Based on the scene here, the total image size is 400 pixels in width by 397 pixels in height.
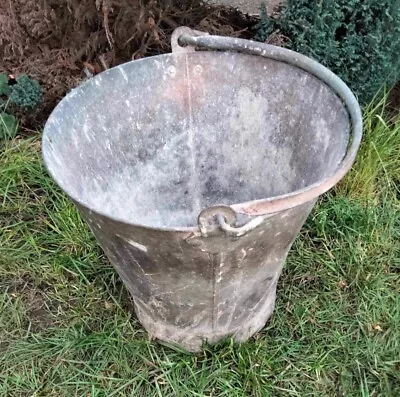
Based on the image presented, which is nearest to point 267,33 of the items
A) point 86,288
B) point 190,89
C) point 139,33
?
point 139,33

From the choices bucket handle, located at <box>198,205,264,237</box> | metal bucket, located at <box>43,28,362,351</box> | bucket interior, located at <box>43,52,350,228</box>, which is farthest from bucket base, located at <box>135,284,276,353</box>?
bucket handle, located at <box>198,205,264,237</box>

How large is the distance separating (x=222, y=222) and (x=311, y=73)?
0.78 m

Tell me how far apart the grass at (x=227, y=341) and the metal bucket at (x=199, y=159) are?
11cm

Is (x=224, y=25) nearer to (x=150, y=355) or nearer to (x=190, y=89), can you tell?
(x=190, y=89)

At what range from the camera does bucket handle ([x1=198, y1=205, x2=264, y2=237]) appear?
1.56 metres

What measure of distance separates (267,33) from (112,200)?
119 cm

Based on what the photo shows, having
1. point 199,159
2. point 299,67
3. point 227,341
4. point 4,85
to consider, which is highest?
point 299,67

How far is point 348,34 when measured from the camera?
113 inches

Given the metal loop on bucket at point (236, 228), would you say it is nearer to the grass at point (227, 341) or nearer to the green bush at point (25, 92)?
the grass at point (227, 341)

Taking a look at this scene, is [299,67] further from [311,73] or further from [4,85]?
[4,85]

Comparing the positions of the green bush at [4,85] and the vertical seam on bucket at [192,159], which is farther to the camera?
the green bush at [4,85]

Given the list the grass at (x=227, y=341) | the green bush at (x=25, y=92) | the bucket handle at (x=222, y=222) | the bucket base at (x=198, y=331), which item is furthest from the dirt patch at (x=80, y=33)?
the bucket handle at (x=222, y=222)

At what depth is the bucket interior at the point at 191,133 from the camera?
2092 mm

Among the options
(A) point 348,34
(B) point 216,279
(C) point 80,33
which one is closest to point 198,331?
(B) point 216,279
